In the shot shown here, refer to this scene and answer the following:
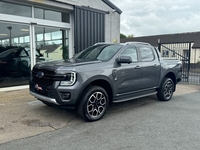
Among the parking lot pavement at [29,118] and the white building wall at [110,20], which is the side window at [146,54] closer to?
the parking lot pavement at [29,118]

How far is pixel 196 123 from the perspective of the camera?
4516 millimetres

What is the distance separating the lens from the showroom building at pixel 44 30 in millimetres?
7527

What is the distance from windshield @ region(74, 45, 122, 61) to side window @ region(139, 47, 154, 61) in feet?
2.92

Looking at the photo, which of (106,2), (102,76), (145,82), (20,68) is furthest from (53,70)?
(106,2)

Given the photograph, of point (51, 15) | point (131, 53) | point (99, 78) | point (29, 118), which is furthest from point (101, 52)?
→ point (51, 15)

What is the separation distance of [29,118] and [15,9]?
16.0ft

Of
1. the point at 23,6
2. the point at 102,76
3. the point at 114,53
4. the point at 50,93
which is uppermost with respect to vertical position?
the point at 23,6

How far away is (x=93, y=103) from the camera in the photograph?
14.8 feet

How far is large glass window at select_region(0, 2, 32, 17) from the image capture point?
7310mm

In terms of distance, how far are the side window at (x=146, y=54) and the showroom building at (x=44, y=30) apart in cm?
406

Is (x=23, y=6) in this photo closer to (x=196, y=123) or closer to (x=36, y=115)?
(x=36, y=115)

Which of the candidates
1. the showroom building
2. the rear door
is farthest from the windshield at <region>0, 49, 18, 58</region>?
the rear door

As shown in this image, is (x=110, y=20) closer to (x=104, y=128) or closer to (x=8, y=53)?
(x=8, y=53)

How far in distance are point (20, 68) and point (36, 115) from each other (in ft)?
12.4
